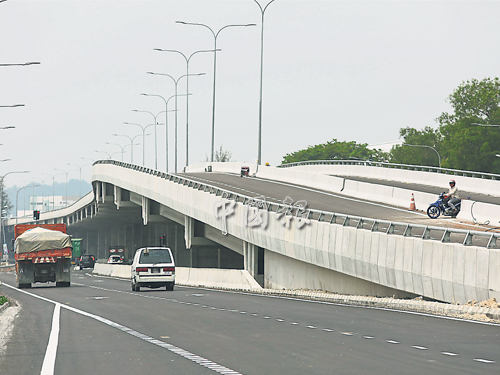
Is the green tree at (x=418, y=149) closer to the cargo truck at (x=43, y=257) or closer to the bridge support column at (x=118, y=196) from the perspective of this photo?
the bridge support column at (x=118, y=196)

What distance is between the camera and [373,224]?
24.2m

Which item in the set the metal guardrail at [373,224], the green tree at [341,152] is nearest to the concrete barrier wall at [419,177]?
the metal guardrail at [373,224]

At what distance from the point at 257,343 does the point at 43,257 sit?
99.5 ft

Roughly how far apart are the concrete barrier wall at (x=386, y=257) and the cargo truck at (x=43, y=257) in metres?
8.54

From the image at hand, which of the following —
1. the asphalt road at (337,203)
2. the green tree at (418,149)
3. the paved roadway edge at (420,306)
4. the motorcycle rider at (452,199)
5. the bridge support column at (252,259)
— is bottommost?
the bridge support column at (252,259)

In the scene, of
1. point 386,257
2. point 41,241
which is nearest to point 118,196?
point 41,241

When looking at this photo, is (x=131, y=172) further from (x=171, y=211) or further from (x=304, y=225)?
(x=304, y=225)

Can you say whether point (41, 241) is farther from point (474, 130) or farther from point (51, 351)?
point (474, 130)

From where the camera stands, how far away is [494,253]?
17.4 meters

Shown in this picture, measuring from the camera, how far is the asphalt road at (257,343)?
1006 cm

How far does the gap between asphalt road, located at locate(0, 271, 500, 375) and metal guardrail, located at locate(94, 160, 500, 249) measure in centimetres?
267

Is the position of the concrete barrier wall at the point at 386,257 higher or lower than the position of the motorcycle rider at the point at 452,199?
lower

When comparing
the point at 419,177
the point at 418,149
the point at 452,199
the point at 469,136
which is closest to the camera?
the point at 452,199

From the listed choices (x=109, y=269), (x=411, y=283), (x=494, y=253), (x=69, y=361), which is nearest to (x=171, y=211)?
(x=109, y=269)
